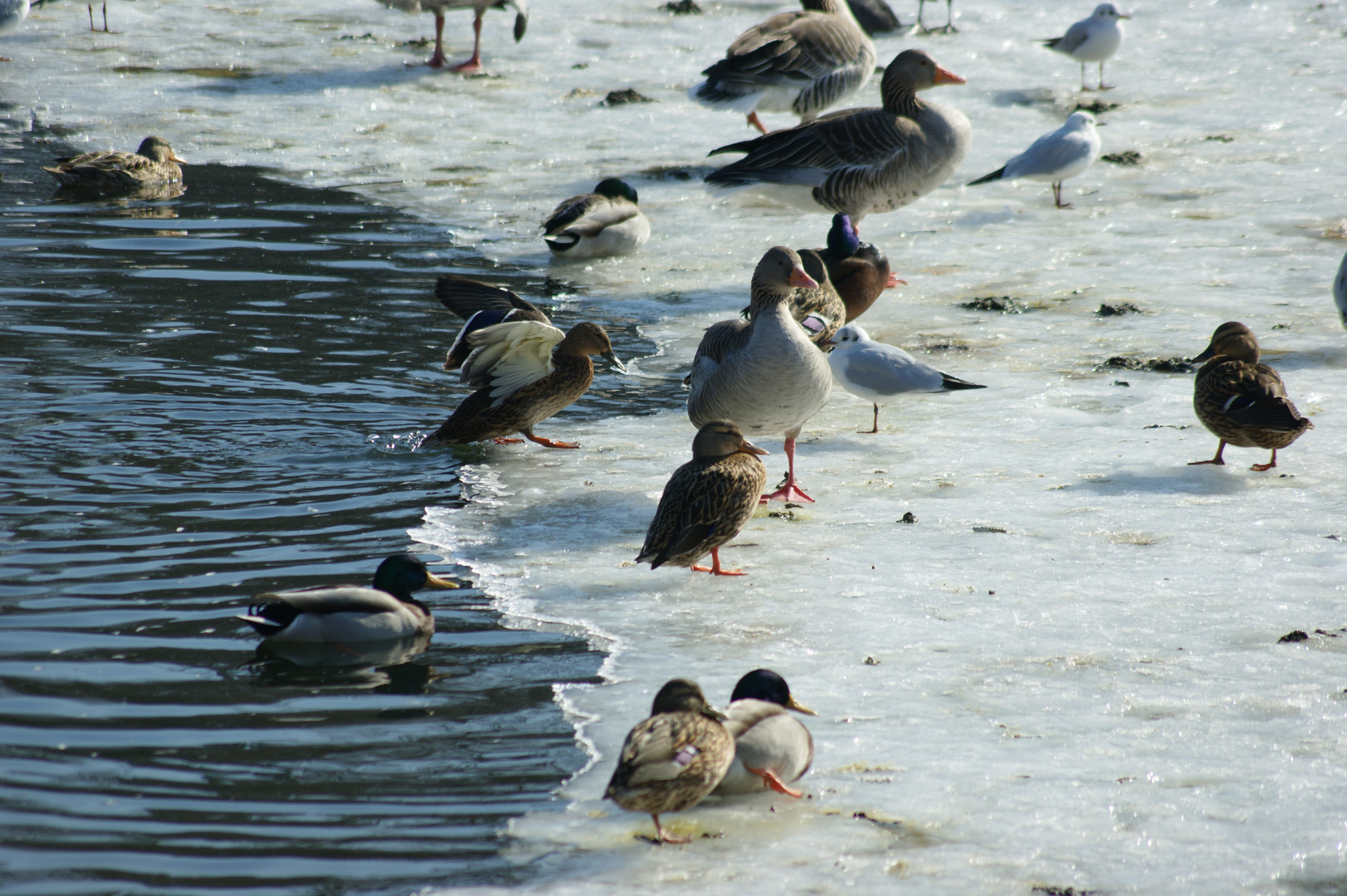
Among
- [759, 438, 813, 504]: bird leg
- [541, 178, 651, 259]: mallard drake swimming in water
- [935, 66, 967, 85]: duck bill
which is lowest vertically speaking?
[759, 438, 813, 504]: bird leg

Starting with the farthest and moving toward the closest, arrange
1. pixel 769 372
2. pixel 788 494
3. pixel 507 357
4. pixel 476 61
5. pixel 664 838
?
1. pixel 476 61
2. pixel 507 357
3. pixel 788 494
4. pixel 769 372
5. pixel 664 838

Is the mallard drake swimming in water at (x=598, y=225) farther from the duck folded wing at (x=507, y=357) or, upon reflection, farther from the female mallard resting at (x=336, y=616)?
the female mallard resting at (x=336, y=616)

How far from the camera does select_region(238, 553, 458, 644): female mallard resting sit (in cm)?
503

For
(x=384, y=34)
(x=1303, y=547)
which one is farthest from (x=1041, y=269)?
(x=384, y=34)

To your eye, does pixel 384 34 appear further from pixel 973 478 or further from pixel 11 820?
pixel 11 820

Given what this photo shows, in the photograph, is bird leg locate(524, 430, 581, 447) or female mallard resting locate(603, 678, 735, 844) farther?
bird leg locate(524, 430, 581, 447)

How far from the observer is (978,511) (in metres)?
6.66

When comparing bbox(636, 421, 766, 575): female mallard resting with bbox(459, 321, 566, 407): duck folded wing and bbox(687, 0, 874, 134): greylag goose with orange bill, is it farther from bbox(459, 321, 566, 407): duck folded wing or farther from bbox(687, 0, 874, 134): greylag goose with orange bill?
bbox(687, 0, 874, 134): greylag goose with orange bill

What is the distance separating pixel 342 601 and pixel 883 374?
403cm

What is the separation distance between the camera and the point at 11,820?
3.82m

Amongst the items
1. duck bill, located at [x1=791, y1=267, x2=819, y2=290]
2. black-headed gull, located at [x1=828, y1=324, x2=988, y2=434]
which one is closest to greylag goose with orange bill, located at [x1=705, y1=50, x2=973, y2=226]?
black-headed gull, located at [x1=828, y1=324, x2=988, y2=434]

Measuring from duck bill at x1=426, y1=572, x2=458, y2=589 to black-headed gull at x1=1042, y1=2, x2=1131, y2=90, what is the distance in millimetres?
14010

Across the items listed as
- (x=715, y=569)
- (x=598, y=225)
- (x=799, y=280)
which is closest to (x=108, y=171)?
(x=598, y=225)

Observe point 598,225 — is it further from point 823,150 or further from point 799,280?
point 799,280
